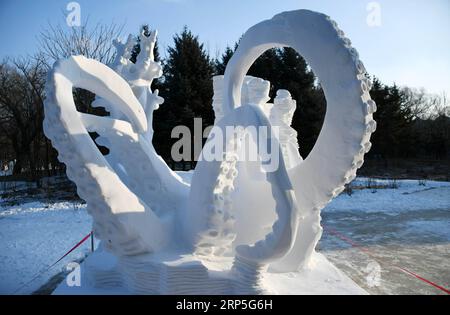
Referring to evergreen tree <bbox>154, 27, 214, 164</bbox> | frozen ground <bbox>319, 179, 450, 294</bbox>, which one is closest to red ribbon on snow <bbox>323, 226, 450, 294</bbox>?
frozen ground <bbox>319, 179, 450, 294</bbox>

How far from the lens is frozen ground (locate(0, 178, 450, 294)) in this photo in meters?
4.31

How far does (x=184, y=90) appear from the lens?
13.1 metres

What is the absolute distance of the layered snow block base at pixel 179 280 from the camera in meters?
2.58

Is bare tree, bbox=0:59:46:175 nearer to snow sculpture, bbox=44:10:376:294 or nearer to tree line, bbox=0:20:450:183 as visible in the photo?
tree line, bbox=0:20:450:183

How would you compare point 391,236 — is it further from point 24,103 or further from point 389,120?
point 24,103

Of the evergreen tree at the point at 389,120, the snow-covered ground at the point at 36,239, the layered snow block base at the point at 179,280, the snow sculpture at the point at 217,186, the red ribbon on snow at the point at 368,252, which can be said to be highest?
the evergreen tree at the point at 389,120

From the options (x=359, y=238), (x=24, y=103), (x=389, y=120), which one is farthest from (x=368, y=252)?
(x=24, y=103)

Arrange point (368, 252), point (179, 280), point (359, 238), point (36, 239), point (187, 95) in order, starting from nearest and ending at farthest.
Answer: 1. point (179, 280)
2. point (368, 252)
3. point (36, 239)
4. point (359, 238)
5. point (187, 95)

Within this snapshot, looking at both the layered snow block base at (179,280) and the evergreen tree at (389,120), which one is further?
the evergreen tree at (389,120)

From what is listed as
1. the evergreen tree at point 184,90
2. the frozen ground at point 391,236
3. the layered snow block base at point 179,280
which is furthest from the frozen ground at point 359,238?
the evergreen tree at point 184,90

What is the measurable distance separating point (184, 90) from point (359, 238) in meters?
9.08

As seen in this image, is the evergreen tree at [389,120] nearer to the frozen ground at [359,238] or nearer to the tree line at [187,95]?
the tree line at [187,95]

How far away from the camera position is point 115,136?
298cm

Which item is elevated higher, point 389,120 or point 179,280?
point 389,120
